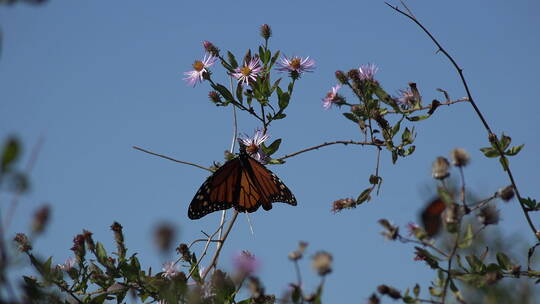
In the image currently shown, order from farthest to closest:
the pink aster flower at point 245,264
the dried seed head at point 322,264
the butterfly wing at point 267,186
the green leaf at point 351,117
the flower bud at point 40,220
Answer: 1. the butterfly wing at point 267,186
2. the green leaf at point 351,117
3. the pink aster flower at point 245,264
4. the dried seed head at point 322,264
5. the flower bud at point 40,220

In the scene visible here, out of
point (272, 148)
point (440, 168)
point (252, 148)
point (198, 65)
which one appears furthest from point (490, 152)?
point (198, 65)

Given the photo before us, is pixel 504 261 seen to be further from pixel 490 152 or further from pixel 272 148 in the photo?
pixel 272 148

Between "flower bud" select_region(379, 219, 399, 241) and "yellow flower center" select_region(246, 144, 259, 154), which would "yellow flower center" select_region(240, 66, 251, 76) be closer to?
"yellow flower center" select_region(246, 144, 259, 154)

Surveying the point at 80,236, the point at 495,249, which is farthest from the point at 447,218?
the point at 80,236

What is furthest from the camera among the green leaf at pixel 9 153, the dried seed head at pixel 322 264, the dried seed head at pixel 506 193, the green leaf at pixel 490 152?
the green leaf at pixel 490 152

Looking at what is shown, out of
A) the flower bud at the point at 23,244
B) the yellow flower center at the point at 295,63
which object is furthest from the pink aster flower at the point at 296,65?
the flower bud at the point at 23,244

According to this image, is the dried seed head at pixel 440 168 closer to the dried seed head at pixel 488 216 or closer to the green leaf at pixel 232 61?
the dried seed head at pixel 488 216
